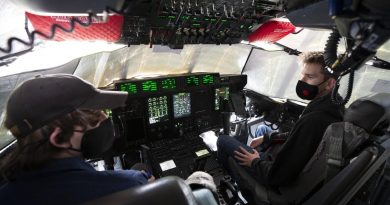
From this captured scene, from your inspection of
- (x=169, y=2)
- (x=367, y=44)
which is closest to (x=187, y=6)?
(x=169, y=2)

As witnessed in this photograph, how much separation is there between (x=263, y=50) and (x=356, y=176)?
7.68ft

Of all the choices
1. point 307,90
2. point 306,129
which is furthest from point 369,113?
point 307,90

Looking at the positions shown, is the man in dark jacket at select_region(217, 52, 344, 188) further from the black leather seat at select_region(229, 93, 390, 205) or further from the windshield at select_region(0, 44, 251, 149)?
the windshield at select_region(0, 44, 251, 149)

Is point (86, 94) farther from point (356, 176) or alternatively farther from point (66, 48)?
point (356, 176)

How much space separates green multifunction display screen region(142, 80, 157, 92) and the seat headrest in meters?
1.42

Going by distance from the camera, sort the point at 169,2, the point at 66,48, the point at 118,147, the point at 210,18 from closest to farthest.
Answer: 1. the point at 169,2
2. the point at 66,48
3. the point at 210,18
4. the point at 118,147

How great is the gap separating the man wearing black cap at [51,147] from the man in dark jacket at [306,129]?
0.93 metres

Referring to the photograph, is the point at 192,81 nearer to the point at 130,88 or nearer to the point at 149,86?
the point at 149,86

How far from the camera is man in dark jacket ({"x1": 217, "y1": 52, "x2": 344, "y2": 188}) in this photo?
145 centimetres

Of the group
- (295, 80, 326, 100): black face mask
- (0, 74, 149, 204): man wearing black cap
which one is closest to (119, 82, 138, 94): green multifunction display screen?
(0, 74, 149, 204): man wearing black cap

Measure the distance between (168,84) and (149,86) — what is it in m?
0.18

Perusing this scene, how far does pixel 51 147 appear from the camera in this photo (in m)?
0.88

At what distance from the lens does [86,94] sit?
3.14ft

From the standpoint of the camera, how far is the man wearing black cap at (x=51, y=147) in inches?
29.3
